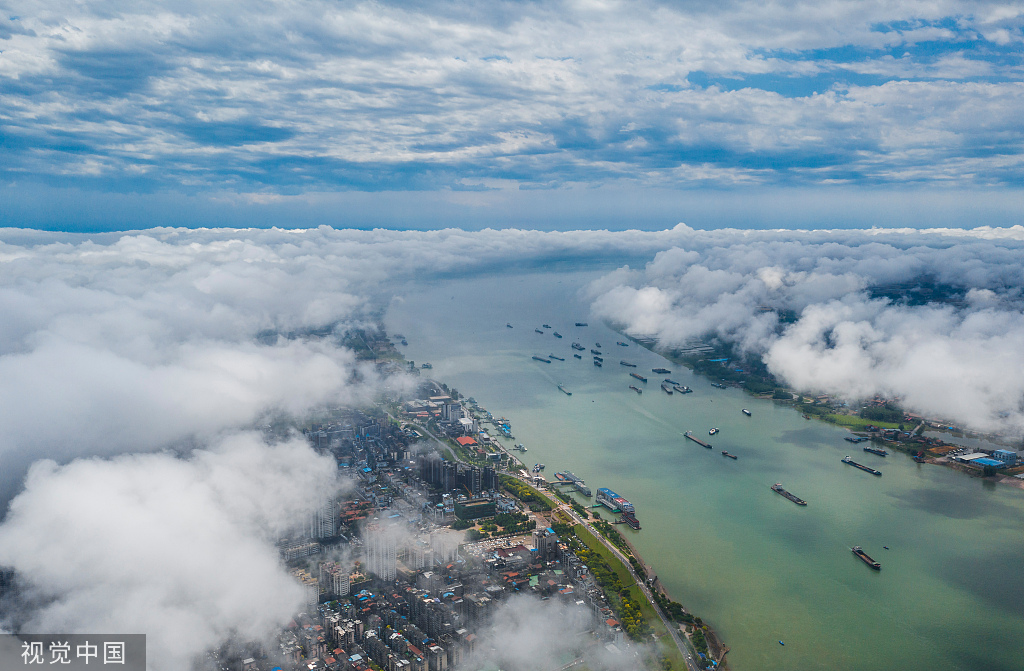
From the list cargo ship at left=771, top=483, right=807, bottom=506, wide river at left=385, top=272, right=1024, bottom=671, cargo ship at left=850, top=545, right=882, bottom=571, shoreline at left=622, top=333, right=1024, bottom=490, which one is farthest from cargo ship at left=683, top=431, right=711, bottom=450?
cargo ship at left=850, top=545, right=882, bottom=571

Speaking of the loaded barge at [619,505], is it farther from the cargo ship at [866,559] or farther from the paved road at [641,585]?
the cargo ship at [866,559]

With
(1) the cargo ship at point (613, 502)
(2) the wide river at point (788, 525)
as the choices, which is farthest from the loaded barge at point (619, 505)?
(2) the wide river at point (788, 525)

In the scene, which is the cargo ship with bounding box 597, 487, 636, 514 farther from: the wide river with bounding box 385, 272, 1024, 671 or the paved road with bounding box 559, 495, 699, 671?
the paved road with bounding box 559, 495, 699, 671

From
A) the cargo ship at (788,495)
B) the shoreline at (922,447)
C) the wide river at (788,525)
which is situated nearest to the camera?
the wide river at (788,525)

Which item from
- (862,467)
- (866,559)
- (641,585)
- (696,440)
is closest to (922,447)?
(862,467)

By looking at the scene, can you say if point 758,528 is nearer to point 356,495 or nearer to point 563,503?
point 563,503

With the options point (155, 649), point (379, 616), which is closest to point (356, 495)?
point (379, 616)
